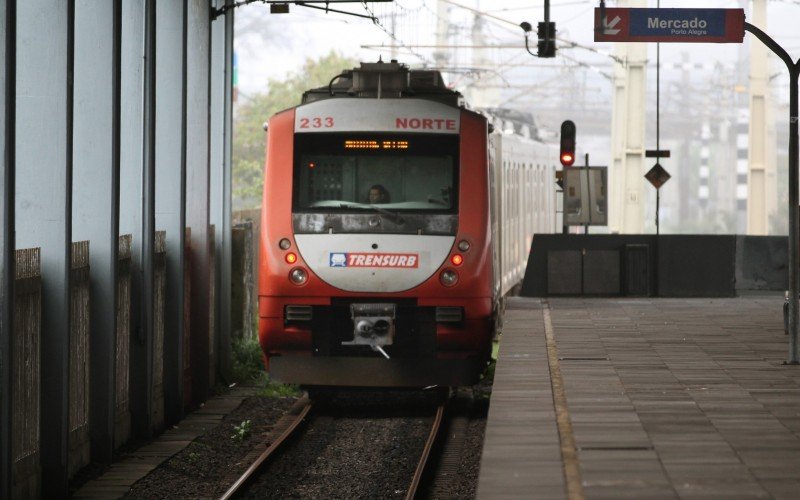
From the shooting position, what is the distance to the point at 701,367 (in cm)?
1270

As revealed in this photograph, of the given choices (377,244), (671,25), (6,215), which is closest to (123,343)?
(377,244)

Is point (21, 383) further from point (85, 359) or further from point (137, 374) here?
point (137, 374)

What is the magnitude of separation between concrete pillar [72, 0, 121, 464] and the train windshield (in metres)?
2.72

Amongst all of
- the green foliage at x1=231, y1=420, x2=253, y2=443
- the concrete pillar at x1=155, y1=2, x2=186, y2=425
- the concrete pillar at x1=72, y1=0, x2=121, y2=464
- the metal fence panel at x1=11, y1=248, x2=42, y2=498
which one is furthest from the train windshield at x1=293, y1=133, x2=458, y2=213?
the metal fence panel at x1=11, y1=248, x2=42, y2=498

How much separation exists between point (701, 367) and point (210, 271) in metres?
5.45

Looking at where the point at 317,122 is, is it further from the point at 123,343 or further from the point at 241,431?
the point at 241,431

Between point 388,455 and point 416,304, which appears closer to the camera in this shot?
point 388,455

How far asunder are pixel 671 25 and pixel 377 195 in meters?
3.82

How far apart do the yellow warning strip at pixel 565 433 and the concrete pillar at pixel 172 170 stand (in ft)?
11.8

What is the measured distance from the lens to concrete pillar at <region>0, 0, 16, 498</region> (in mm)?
8805

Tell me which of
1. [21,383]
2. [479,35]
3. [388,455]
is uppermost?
[479,35]

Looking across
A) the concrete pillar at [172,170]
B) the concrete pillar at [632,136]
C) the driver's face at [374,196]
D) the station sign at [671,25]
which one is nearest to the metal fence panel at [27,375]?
the concrete pillar at [172,170]

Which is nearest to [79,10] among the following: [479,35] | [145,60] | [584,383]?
[145,60]

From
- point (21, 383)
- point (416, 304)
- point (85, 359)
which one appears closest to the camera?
point (21, 383)
